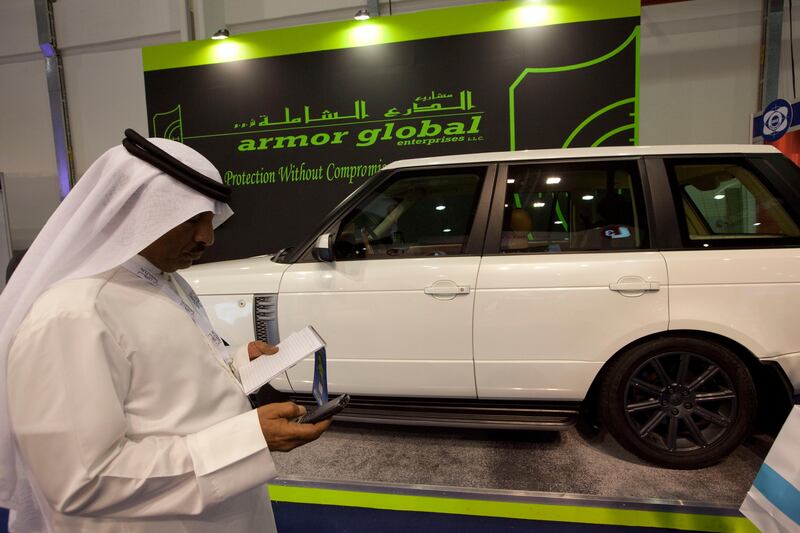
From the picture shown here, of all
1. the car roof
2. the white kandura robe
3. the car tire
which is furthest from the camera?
the car roof

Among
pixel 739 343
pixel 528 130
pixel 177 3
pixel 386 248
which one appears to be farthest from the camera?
pixel 177 3

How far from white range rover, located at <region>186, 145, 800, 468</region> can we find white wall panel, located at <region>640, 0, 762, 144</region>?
12.3ft

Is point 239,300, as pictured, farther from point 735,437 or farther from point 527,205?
point 735,437

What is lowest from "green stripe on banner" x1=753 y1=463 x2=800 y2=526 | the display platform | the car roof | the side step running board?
the display platform

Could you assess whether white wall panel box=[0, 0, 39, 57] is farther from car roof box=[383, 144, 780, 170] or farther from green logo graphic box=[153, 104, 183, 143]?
car roof box=[383, 144, 780, 170]

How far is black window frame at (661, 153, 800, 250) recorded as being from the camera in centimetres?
225

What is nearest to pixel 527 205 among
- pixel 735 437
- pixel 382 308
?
pixel 382 308

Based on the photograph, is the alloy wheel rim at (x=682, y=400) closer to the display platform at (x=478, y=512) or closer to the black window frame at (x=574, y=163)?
the display platform at (x=478, y=512)

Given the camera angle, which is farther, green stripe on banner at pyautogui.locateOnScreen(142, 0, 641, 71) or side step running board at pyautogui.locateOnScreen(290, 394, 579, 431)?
green stripe on banner at pyautogui.locateOnScreen(142, 0, 641, 71)

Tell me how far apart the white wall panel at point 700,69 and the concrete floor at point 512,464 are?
4.30m

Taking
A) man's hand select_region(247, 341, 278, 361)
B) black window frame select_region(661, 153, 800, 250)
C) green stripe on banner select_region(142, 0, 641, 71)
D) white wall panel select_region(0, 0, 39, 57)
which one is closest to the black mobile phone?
man's hand select_region(247, 341, 278, 361)

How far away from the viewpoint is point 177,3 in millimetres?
6695

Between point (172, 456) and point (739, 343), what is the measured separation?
8.62 ft

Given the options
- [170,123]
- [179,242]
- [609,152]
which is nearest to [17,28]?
[170,123]
